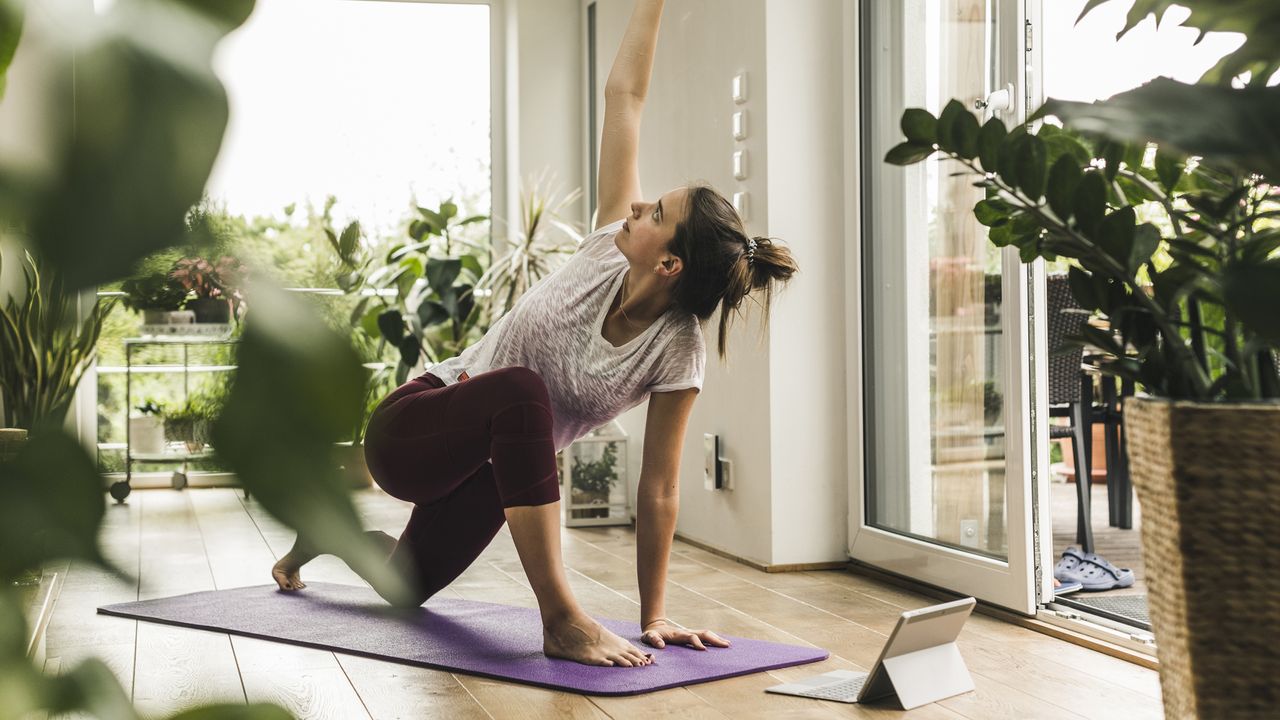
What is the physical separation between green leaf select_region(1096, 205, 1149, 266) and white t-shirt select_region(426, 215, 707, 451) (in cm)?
114

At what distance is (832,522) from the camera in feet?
10.2

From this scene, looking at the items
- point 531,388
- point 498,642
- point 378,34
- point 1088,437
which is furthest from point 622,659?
point 378,34

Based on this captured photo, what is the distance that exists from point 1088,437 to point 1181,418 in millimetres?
2769

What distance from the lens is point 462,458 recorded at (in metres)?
2.17

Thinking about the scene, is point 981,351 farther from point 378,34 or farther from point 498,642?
point 378,34

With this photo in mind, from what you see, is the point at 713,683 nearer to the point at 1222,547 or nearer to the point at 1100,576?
the point at 1222,547

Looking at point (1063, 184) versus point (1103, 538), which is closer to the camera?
point (1063, 184)

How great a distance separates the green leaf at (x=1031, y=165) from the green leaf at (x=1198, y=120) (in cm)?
47

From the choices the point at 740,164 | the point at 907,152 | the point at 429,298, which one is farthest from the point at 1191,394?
the point at 429,298

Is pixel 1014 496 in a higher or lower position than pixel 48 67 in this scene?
lower

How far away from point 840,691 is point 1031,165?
3.29 ft

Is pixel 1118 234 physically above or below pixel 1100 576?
above

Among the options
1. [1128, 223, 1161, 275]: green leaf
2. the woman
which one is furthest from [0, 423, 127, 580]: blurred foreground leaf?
the woman

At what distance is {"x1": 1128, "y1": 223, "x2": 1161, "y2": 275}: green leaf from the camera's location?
1.16 meters
